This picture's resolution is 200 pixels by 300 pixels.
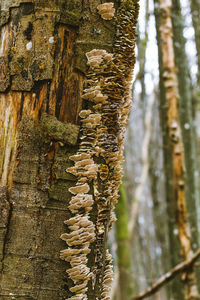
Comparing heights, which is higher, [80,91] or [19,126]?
[80,91]

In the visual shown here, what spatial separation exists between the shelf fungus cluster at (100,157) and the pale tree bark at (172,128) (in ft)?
8.82

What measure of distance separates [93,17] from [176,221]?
304 cm

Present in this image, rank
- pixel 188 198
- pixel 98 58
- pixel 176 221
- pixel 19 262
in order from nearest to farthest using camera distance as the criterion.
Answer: pixel 19 262 → pixel 98 58 → pixel 176 221 → pixel 188 198

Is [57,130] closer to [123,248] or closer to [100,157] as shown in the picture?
[100,157]

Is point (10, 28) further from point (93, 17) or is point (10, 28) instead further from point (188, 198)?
point (188, 198)

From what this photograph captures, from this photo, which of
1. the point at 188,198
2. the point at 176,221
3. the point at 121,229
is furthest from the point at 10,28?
the point at 188,198

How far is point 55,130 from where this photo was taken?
108 cm

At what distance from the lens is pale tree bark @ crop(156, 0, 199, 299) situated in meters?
3.77

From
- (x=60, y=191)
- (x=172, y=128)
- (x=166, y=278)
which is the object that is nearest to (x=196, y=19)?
(x=172, y=128)

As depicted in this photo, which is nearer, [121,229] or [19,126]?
[19,126]

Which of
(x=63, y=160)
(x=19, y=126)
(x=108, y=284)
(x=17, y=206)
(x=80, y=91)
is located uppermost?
(x=80, y=91)

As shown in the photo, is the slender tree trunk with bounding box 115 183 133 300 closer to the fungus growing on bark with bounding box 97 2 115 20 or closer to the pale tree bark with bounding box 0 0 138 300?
the pale tree bark with bounding box 0 0 138 300

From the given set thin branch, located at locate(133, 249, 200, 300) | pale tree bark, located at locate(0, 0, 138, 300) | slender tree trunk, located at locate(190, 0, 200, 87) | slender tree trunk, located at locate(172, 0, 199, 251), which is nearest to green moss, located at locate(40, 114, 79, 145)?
pale tree bark, located at locate(0, 0, 138, 300)

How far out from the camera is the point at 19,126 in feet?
3.67
